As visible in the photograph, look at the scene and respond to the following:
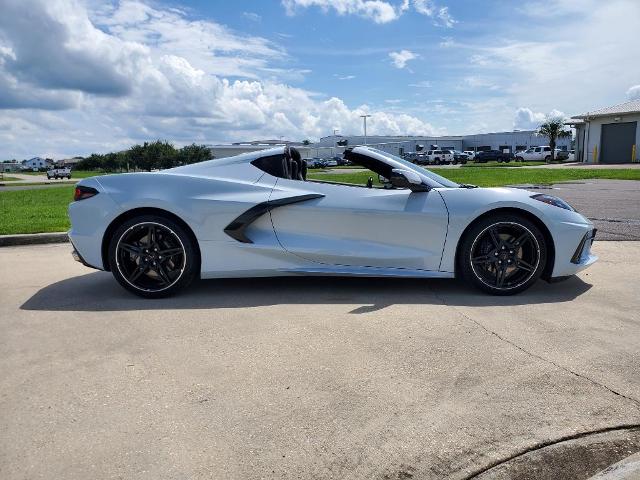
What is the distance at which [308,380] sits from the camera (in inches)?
106

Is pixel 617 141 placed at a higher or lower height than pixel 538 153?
higher

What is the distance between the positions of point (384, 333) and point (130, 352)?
1.55 m

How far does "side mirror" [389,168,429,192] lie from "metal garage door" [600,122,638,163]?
44330 mm

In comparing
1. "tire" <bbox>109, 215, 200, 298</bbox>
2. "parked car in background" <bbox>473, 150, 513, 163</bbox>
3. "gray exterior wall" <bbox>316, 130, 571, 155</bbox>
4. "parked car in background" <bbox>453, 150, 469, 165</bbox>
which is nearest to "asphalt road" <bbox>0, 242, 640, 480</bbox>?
"tire" <bbox>109, 215, 200, 298</bbox>

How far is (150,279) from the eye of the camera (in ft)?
14.2

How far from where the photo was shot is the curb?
23.1 ft

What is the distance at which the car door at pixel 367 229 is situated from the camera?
4.25 meters

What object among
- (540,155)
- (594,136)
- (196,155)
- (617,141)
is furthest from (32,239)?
(540,155)

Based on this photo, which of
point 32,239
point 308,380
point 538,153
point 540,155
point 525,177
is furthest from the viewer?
point 538,153

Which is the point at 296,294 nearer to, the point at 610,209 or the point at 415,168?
the point at 415,168

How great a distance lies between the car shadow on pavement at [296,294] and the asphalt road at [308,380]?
0.03 m

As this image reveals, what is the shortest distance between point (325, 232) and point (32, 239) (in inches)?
190

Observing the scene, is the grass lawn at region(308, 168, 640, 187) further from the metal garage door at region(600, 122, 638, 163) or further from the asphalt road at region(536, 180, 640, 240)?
the metal garage door at region(600, 122, 638, 163)

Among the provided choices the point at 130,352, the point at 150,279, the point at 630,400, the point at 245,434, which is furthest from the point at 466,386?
the point at 150,279
